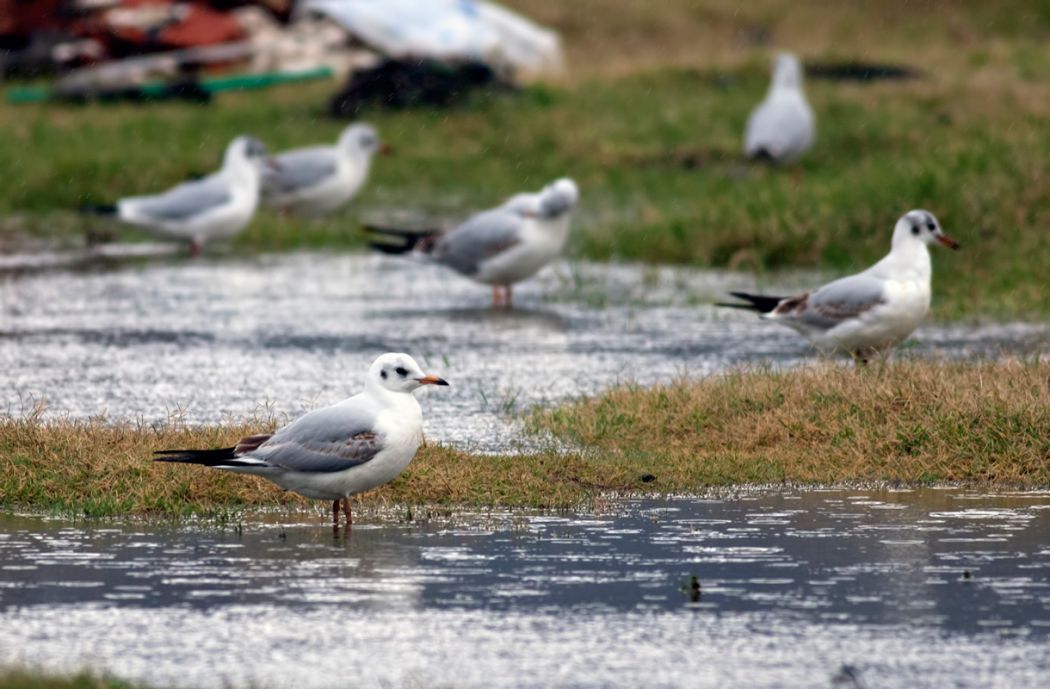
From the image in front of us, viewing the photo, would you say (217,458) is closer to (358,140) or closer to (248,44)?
(358,140)

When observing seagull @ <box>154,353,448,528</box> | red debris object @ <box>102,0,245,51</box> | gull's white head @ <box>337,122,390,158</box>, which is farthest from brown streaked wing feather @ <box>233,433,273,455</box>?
red debris object @ <box>102,0,245,51</box>

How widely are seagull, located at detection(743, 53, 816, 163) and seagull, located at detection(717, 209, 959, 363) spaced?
34.4 feet

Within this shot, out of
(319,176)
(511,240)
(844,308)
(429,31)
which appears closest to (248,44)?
(429,31)

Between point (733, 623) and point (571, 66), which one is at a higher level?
point (571, 66)

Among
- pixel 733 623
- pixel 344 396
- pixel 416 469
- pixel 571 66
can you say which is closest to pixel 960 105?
pixel 571 66

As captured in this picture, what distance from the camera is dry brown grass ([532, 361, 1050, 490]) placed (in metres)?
9.15

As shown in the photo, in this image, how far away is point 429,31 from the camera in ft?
97.9

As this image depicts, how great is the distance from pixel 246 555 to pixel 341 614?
1.04 metres

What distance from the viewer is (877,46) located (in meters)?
34.7

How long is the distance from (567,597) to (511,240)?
9.19 m

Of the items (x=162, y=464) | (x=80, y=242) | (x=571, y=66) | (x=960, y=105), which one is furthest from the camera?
(x=571, y=66)

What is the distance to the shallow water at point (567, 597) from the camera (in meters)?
6.06

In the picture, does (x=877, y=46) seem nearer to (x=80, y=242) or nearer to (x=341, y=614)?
(x=80, y=242)

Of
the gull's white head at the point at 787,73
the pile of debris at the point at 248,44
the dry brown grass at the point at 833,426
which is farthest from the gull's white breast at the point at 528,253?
the pile of debris at the point at 248,44
